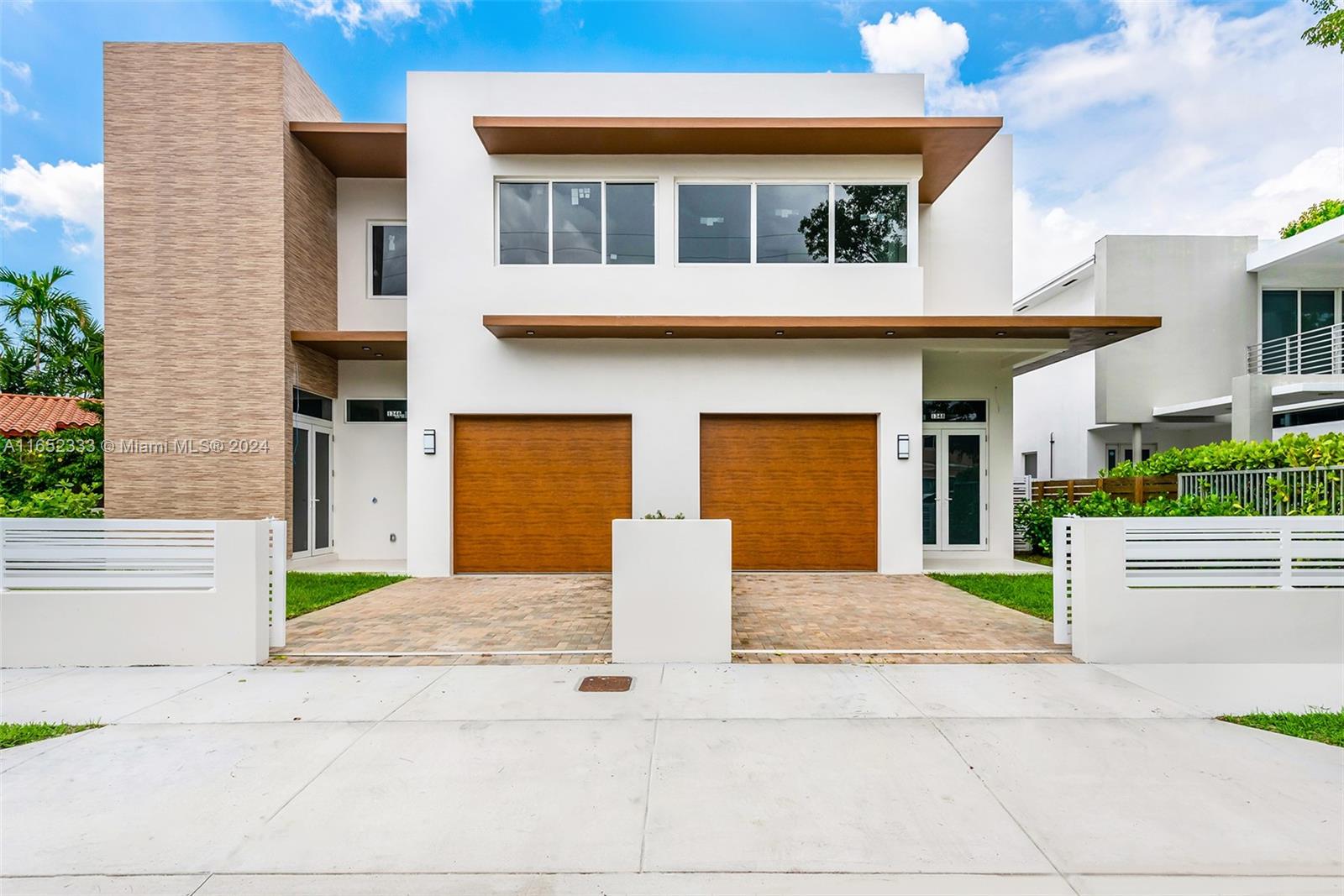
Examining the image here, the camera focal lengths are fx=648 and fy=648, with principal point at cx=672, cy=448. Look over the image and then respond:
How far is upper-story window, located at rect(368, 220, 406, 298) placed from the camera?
1208 cm

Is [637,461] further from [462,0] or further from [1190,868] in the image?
[462,0]

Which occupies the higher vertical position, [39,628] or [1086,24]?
[1086,24]

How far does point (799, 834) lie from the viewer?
10.1 feet

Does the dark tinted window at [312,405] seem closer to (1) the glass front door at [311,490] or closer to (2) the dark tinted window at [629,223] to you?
(1) the glass front door at [311,490]

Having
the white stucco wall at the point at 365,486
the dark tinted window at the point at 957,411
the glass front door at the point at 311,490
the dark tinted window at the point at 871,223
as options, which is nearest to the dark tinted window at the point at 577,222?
the dark tinted window at the point at 871,223

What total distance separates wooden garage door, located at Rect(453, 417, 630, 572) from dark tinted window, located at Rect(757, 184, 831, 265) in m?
3.69

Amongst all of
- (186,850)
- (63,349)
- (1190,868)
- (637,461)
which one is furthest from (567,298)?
(63,349)

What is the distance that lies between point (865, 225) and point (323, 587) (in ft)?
32.4

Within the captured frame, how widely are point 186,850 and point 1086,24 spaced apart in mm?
20486

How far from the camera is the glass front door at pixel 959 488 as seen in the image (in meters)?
11.9

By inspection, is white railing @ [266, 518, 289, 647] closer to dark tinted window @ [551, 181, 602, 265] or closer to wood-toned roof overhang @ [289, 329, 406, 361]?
wood-toned roof overhang @ [289, 329, 406, 361]

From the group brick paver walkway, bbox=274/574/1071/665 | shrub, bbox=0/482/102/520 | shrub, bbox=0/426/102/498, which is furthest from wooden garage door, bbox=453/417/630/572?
shrub, bbox=0/426/102/498

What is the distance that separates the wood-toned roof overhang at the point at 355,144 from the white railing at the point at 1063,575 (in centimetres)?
1090

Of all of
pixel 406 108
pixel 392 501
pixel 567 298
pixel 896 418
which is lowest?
pixel 392 501
